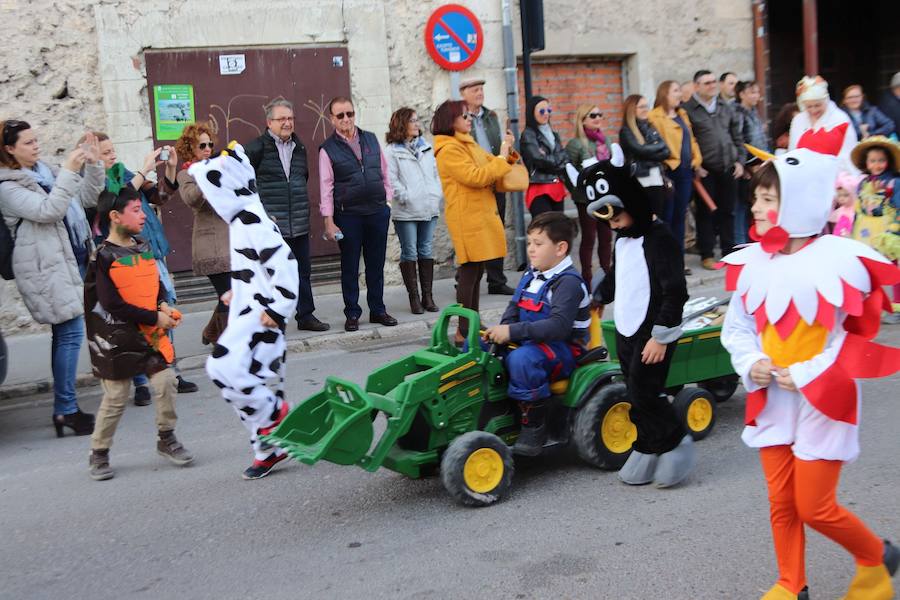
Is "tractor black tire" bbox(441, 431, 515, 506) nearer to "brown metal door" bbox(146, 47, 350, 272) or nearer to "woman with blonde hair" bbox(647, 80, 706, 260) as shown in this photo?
"woman with blonde hair" bbox(647, 80, 706, 260)

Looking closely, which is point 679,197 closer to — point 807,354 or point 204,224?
point 204,224

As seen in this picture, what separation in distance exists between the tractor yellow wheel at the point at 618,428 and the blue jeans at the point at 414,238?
16.7ft

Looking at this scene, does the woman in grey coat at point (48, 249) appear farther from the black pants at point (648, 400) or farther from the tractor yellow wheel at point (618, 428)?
the black pants at point (648, 400)

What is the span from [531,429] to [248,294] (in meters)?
1.64

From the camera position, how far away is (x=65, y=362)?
675 cm

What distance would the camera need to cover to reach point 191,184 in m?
8.09

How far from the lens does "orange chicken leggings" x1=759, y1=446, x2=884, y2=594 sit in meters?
3.37

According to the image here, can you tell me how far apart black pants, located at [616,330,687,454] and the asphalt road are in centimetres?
25

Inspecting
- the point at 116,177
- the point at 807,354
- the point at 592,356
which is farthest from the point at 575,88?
the point at 807,354

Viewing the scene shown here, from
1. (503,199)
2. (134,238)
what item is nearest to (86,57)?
(503,199)

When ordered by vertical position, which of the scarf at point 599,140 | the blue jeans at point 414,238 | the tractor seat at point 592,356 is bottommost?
the tractor seat at point 592,356

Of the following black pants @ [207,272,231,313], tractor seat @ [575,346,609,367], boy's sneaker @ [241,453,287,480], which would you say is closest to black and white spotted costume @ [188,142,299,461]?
boy's sneaker @ [241,453,287,480]

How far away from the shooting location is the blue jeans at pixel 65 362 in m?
6.71

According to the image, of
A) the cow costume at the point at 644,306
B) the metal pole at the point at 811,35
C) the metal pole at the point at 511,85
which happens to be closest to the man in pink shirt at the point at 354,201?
the metal pole at the point at 511,85
